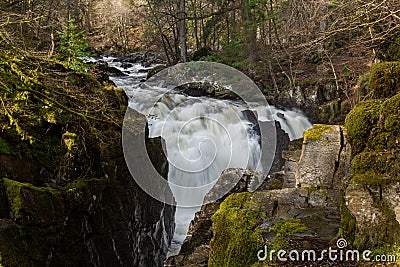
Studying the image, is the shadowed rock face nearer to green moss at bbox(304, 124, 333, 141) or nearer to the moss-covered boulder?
green moss at bbox(304, 124, 333, 141)

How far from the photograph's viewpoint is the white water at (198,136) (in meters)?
11.5

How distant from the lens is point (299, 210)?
4.31 m

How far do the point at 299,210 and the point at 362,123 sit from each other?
1332 millimetres

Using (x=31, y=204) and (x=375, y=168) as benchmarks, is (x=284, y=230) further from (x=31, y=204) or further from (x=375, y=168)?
(x=31, y=204)

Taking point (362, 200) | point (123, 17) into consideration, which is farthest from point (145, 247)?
point (123, 17)

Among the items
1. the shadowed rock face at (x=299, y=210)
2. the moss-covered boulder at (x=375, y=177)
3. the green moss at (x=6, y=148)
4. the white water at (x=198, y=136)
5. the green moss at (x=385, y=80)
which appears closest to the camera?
the moss-covered boulder at (x=375, y=177)

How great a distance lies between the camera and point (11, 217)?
4660 millimetres

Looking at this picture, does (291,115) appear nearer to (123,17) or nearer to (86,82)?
(86,82)

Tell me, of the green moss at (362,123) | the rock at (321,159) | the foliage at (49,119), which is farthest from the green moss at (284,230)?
the foliage at (49,119)

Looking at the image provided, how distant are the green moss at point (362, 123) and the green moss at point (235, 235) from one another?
1333 millimetres

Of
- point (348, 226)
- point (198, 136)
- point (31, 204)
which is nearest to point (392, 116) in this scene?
point (348, 226)

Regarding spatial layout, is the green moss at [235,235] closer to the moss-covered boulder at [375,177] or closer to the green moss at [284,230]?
the green moss at [284,230]

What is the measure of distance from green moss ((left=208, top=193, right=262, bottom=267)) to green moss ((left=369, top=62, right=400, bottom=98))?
2.06 m

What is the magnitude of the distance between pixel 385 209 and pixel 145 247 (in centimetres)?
548
